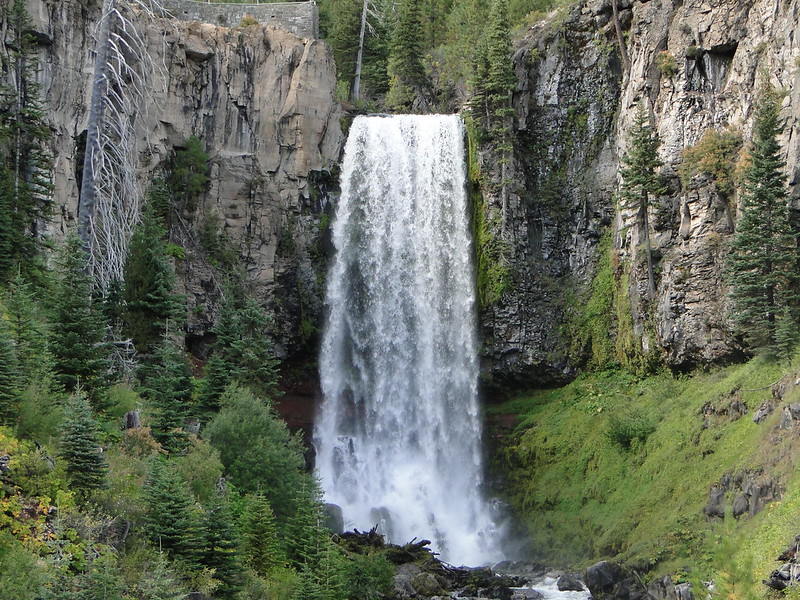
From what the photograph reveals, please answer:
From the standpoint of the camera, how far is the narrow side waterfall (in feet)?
132

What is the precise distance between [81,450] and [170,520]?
2.11 meters

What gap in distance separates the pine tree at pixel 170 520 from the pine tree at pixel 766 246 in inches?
902

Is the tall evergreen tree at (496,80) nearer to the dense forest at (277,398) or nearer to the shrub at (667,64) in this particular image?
the dense forest at (277,398)

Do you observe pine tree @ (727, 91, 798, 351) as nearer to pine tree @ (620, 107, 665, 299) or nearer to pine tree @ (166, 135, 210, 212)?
pine tree @ (620, 107, 665, 299)

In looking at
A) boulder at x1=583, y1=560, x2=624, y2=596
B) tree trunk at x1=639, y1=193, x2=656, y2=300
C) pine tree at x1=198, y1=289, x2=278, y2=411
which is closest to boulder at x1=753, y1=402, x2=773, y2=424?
boulder at x1=583, y1=560, x2=624, y2=596

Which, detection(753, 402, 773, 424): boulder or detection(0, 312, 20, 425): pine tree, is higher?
detection(0, 312, 20, 425): pine tree

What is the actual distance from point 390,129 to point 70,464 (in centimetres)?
3271

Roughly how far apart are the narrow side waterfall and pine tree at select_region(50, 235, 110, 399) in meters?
19.5

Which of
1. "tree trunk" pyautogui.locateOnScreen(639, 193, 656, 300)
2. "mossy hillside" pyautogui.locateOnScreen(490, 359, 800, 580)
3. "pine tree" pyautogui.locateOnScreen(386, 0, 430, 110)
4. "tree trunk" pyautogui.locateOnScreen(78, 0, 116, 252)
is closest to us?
"tree trunk" pyautogui.locateOnScreen(78, 0, 116, 252)

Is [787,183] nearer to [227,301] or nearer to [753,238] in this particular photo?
[753,238]

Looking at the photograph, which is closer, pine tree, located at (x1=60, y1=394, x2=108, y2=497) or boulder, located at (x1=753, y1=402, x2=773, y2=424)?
pine tree, located at (x1=60, y1=394, x2=108, y2=497)

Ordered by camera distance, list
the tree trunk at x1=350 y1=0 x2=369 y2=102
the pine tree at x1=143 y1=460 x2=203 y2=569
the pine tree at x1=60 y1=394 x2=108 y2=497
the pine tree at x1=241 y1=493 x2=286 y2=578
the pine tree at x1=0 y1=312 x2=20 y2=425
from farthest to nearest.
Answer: the tree trunk at x1=350 y1=0 x2=369 y2=102
the pine tree at x1=241 y1=493 x2=286 y2=578
the pine tree at x1=143 y1=460 x2=203 y2=569
the pine tree at x1=0 y1=312 x2=20 y2=425
the pine tree at x1=60 y1=394 x2=108 y2=497

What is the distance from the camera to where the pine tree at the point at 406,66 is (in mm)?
50781

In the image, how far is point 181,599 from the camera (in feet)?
48.7
